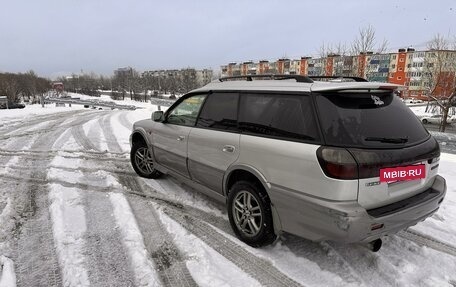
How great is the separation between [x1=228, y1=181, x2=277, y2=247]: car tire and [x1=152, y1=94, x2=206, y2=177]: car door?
1078 mm

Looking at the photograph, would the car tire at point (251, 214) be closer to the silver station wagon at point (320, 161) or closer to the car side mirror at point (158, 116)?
the silver station wagon at point (320, 161)

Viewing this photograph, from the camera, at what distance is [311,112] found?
2.72m

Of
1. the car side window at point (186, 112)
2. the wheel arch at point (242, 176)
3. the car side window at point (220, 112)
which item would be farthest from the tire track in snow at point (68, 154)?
the wheel arch at point (242, 176)

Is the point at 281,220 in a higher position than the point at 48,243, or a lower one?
higher

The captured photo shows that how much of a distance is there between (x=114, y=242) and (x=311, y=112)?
239cm

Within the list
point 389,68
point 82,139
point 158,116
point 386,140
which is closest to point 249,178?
point 386,140

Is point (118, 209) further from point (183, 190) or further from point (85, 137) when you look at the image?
point (85, 137)

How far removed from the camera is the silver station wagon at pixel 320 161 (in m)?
2.50

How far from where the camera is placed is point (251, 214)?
325 centimetres

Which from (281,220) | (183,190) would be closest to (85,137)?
(183,190)

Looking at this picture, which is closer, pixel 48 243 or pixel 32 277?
pixel 32 277

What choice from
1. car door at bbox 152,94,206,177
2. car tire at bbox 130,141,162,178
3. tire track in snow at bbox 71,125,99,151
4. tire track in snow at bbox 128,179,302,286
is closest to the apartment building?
car door at bbox 152,94,206,177

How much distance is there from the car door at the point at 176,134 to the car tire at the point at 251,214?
1.08m

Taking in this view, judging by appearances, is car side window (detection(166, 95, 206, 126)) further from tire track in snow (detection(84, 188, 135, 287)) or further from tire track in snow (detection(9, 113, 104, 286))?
tire track in snow (detection(9, 113, 104, 286))
